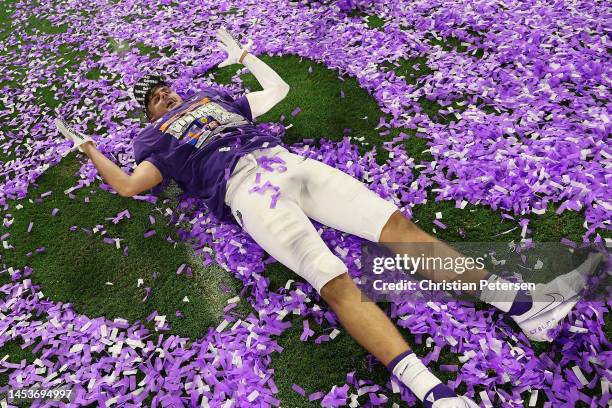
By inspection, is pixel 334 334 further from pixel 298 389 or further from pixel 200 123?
pixel 200 123

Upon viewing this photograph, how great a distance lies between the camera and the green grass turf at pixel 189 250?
2857 mm

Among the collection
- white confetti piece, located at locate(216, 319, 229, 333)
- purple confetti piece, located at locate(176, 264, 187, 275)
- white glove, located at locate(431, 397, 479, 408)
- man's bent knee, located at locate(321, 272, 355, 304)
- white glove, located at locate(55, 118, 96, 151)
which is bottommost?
white confetti piece, located at locate(216, 319, 229, 333)

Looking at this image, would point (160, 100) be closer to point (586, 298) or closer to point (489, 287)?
point (489, 287)

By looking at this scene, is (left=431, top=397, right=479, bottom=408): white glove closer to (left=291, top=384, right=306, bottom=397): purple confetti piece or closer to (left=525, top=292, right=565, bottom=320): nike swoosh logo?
(left=525, top=292, right=565, bottom=320): nike swoosh logo

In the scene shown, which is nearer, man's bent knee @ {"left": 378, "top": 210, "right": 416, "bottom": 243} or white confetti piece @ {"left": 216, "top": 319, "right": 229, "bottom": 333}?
man's bent knee @ {"left": 378, "top": 210, "right": 416, "bottom": 243}

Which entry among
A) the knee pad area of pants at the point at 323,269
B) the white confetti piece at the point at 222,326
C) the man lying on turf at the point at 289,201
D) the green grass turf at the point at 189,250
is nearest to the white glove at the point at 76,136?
the man lying on turf at the point at 289,201

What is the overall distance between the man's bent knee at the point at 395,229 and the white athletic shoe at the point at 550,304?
2.97ft

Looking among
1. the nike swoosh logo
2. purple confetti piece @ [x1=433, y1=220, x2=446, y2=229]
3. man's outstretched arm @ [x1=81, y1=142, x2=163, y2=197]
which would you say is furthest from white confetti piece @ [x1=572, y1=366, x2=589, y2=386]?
man's outstretched arm @ [x1=81, y1=142, x2=163, y2=197]

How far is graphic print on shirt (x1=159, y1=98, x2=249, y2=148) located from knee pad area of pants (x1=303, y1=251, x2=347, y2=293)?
150 centimetres

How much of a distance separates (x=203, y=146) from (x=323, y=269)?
5.15 feet

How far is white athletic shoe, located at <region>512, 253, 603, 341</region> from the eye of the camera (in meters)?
2.56

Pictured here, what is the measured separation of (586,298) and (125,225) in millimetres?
3915

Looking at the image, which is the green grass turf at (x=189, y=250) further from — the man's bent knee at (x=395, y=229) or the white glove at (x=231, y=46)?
the white glove at (x=231, y=46)

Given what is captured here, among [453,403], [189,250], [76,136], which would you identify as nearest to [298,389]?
[453,403]
